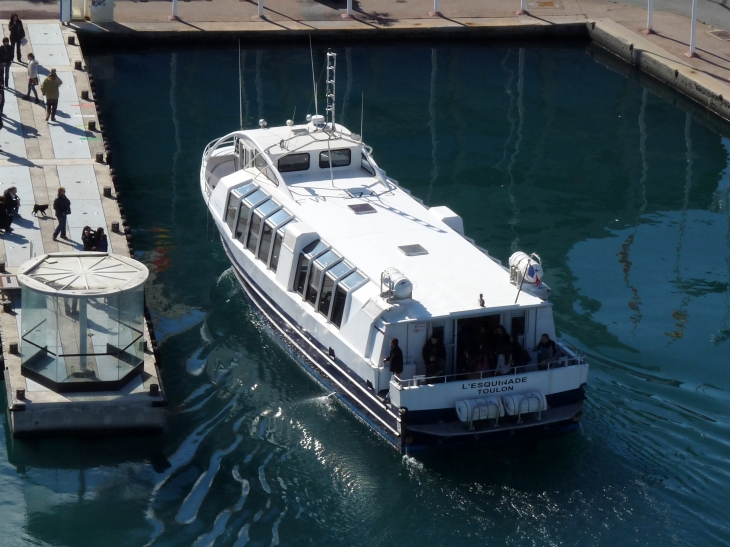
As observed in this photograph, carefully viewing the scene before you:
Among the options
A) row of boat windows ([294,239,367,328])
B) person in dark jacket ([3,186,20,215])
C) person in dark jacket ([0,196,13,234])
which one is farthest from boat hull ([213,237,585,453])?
person in dark jacket ([3,186,20,215])

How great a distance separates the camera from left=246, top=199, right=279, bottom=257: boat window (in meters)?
28.5

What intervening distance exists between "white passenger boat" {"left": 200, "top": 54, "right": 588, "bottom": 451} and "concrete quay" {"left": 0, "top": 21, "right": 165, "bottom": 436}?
133 inches

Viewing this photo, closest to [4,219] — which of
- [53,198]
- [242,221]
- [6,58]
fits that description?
[53,198]

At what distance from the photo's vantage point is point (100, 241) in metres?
28.1

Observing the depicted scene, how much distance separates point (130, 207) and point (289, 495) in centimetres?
1528

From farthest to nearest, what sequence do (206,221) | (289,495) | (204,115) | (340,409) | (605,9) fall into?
(605,9) → (204,115) → (206,221) → (340,409) → (289,495)

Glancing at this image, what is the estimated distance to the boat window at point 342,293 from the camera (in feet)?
82.0

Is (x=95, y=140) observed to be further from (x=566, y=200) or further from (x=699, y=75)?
(x=699, y=75)

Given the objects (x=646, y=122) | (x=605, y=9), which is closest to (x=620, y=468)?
(x=646, y=122)

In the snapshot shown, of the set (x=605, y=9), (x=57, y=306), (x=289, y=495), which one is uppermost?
(x=605, y=9)

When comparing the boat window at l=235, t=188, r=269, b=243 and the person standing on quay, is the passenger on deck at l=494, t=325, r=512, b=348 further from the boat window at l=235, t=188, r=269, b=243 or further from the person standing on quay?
the person standing on quay

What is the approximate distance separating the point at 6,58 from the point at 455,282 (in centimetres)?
2207

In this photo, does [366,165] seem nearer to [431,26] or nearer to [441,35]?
[431,26]

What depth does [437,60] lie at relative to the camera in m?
49.6
